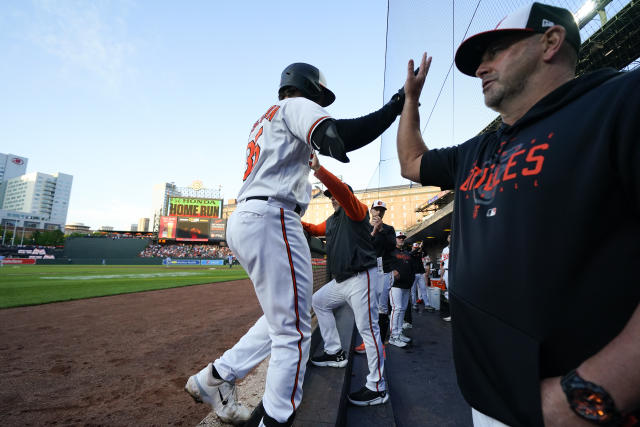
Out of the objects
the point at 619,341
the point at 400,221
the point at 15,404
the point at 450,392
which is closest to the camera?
the point at 619,341

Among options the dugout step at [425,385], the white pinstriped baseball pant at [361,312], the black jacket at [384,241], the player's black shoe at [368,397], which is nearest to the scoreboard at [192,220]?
the black jacket at [384,241]

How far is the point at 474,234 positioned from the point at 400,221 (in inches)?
1800

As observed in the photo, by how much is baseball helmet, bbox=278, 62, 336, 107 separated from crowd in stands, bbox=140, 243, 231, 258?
48.4 m

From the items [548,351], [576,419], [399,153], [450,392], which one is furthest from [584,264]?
[450,392]

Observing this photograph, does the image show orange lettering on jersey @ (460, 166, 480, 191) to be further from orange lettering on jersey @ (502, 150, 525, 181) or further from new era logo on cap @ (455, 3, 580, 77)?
new era logo on cap @ (455, 3, 580, 77)

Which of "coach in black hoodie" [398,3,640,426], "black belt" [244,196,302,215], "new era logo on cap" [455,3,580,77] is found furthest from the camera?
"black belt" [244,196,302,215]

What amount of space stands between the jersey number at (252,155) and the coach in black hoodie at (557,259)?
1340 millimetres

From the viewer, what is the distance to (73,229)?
10656cm

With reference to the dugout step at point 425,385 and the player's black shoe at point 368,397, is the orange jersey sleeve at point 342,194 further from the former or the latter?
the dugout step at point 425,385

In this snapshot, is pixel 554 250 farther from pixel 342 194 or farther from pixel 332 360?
pixel 332 360

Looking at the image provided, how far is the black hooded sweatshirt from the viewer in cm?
64

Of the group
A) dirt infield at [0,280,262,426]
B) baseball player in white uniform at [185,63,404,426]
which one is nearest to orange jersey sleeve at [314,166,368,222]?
baseball player in white uniform at [185,63,404,426]

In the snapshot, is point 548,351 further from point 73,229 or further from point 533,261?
point 73,229

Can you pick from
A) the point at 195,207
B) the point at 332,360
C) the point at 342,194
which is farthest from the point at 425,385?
the point at 195,207
